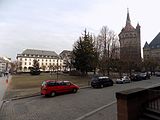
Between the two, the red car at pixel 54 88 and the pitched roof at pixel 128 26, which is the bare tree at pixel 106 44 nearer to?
the red car at pixel 54 88

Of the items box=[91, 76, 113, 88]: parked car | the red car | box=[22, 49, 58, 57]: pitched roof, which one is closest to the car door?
the red car

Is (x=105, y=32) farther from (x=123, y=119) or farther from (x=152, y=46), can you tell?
(x=152, y=46)

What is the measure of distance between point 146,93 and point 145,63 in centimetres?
5203

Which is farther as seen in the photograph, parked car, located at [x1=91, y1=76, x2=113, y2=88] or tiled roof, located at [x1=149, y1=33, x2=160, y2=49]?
tiled roof, located at [x1=149, y1=33, x2=160, y2=49]

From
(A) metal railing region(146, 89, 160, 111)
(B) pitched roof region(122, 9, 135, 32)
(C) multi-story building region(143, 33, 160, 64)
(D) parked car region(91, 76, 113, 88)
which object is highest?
(B) pitched roof region(122, 9, 135, 32)

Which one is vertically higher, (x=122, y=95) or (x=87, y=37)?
(x=87, y=37)

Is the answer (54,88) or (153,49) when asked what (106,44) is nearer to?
(54,88)

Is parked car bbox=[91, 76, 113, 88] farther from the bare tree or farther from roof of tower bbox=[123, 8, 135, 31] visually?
roof of tower bbox=[123, 8, 135, 31]

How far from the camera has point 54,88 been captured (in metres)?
19.1

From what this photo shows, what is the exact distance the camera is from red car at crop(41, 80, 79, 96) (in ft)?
60.8

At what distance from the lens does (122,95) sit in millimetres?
7840

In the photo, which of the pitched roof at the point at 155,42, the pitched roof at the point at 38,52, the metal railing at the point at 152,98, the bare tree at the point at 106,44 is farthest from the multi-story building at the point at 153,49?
the metal railing at the point at 152,98

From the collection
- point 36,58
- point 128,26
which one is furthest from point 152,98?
point 36,58

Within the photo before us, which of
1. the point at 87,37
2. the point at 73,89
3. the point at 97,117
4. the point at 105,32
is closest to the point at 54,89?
the point at 73,89
